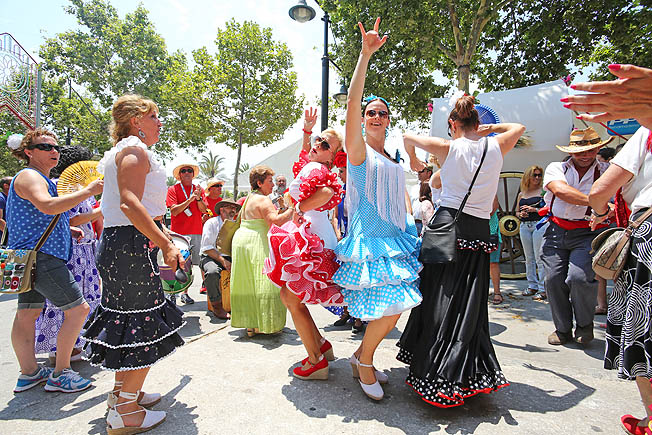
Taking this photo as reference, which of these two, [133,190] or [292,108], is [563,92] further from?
[292,108]

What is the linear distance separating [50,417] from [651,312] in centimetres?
363

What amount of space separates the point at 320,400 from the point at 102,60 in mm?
25982

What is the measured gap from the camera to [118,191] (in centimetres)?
210

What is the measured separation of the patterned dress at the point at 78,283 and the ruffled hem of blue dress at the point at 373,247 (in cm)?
238

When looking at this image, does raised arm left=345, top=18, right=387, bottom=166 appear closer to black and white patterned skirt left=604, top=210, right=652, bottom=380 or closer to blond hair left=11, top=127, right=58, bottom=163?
black and white patterned skirt left=604, top=210, right=652, bottom=380

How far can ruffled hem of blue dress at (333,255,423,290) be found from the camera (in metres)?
2.27

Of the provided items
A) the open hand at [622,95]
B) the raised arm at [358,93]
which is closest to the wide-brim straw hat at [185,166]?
the raised arm at [358,93]

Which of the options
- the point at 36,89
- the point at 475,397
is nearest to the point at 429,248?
the point at 475,397

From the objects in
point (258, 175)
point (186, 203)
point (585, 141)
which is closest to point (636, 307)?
point (585, 141)

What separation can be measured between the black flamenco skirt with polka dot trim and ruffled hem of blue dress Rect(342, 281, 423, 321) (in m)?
0.19

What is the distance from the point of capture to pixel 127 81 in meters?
22.0

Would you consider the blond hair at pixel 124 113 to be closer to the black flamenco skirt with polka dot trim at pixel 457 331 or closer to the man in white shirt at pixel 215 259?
the black flamenco skirt with polka dot trim at pixel 457 331

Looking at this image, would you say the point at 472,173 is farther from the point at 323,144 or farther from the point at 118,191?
the point at 118,191

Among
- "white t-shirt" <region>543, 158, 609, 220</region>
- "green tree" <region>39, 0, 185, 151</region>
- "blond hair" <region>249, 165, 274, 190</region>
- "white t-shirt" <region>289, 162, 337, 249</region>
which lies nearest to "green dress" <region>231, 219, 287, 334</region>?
"blond hair" <region>249, 165, 274, 190</region>
